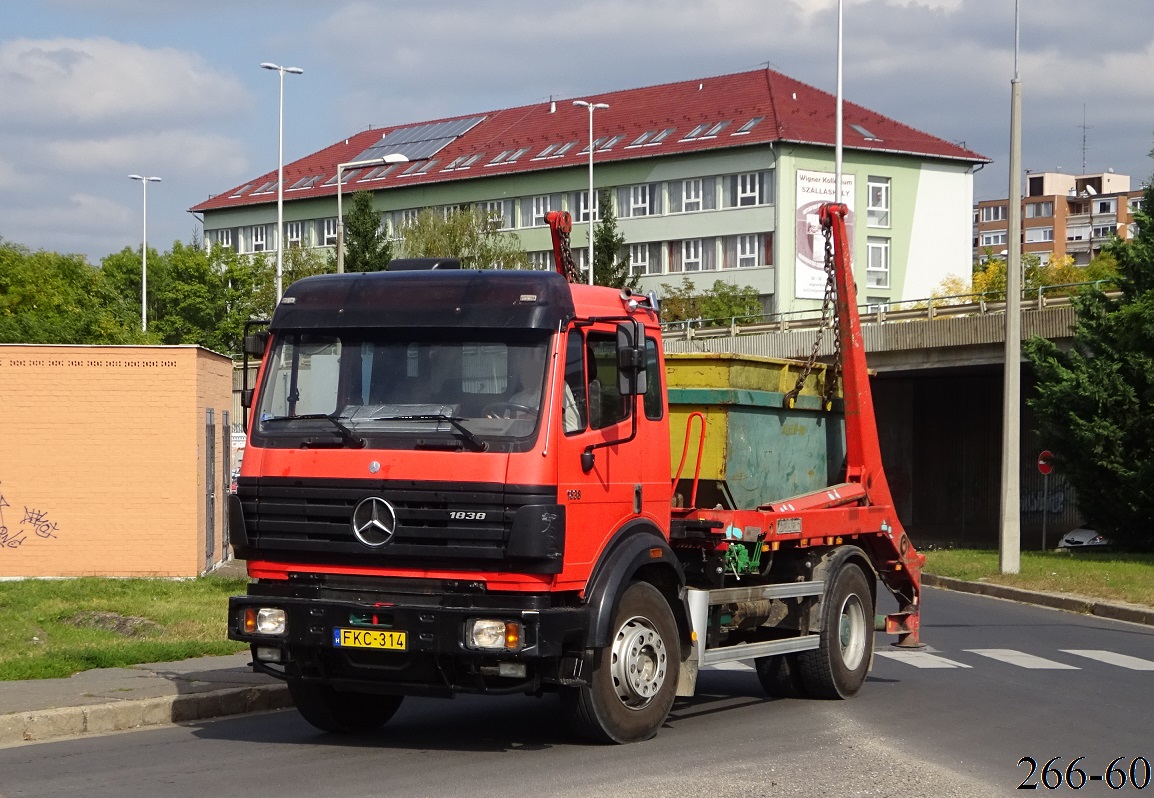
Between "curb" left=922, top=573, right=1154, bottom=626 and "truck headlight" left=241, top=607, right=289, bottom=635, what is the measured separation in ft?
48.4

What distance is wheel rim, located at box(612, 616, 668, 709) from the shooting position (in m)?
9.59

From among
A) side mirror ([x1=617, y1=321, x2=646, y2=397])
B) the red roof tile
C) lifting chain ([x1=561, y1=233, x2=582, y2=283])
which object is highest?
the red roof tile

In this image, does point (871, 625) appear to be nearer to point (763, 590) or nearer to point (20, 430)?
point (763, 590)

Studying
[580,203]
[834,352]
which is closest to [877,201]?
[580,203]

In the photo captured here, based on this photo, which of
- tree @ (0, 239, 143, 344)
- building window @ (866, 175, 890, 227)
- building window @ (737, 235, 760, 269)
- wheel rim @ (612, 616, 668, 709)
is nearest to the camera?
wheel rim @ (612, 616, 668, 709)

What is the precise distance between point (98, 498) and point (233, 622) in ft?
49.3

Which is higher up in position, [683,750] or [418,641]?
[418,641]

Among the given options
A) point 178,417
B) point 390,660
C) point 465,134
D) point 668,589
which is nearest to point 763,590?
point 668,589

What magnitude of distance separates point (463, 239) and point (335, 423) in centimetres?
6331

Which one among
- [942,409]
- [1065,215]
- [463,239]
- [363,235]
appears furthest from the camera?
[1065,215]

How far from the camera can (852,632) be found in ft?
40.8

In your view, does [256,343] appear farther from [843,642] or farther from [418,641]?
[843,642]

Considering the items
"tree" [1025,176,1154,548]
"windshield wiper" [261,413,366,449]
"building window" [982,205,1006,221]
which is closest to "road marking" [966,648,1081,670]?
"windshield wiper" [261,413,366,449]

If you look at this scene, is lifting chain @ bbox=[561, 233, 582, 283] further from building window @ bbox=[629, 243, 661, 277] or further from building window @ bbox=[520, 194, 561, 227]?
building window @ bbox=[520, 194, 561, 227]
